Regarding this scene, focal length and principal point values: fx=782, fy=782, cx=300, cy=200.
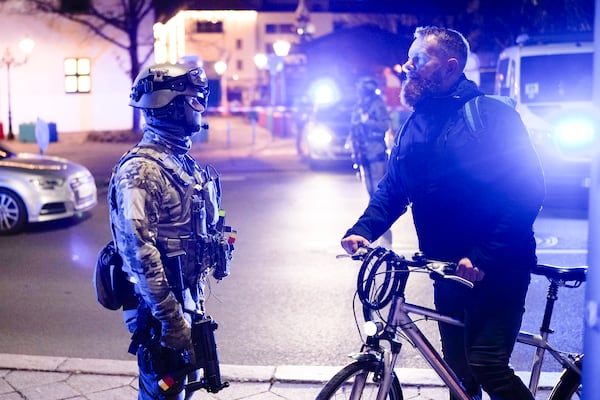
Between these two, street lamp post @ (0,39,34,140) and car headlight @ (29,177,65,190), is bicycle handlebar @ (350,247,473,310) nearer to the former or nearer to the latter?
car headlight @ (29,177,65,190)

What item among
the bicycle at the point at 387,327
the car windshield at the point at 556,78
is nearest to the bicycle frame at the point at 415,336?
the bicycle at the point at 387,327

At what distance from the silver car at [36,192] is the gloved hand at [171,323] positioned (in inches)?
299

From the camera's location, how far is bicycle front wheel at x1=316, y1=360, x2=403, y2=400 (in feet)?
10.0

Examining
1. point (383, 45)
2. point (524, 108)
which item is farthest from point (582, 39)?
point (383, 45)

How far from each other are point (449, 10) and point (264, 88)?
2541 centimetres

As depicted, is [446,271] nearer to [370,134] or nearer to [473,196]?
[473,196]

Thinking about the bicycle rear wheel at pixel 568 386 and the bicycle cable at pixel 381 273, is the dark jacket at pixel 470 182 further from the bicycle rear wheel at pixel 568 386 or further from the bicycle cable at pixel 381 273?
the bicycle rear wheel at pixel 568 386

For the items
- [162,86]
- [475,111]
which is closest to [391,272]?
[475,111]

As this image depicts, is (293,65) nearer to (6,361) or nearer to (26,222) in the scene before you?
(26,222)

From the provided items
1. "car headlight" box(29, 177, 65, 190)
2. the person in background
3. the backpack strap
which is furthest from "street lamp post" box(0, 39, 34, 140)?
the backpack strap

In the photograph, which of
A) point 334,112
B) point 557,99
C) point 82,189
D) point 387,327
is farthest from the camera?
point 334,112

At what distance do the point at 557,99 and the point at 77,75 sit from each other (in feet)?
70.0

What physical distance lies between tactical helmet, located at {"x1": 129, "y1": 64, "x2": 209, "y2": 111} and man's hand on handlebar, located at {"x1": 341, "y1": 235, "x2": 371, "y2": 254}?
90cm

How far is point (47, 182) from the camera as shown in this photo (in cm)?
1030
